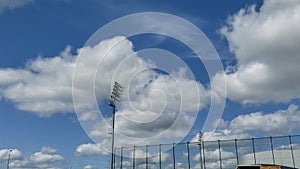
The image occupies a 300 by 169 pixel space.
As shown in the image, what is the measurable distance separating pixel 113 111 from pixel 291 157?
1033 inches

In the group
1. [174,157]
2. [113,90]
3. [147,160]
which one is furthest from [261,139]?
[113,90]

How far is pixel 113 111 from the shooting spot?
43.1 metres

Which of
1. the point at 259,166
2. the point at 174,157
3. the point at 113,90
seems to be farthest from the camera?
the point at 174,157

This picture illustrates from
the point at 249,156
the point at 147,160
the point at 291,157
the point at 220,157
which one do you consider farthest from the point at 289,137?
the point at 147,160

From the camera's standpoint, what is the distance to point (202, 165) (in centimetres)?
5250

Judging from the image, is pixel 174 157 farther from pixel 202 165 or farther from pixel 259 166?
pixel 259 166

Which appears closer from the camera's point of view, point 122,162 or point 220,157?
point 220,157

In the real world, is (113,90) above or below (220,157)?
above

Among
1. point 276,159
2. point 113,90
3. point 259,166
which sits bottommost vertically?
point 259,166

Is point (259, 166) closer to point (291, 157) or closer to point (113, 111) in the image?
point (113, 111)

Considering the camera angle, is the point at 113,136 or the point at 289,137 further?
the point at 289,137

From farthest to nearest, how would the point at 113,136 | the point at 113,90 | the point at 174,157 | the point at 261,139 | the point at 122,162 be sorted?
the point at 122,162, the point at 174,157, the point at 261,139, the point at 113,90, the point at 113,136

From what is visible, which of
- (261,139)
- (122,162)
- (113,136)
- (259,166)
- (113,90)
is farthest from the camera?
(122,162)

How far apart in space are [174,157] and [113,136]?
Answer: 17456mm
